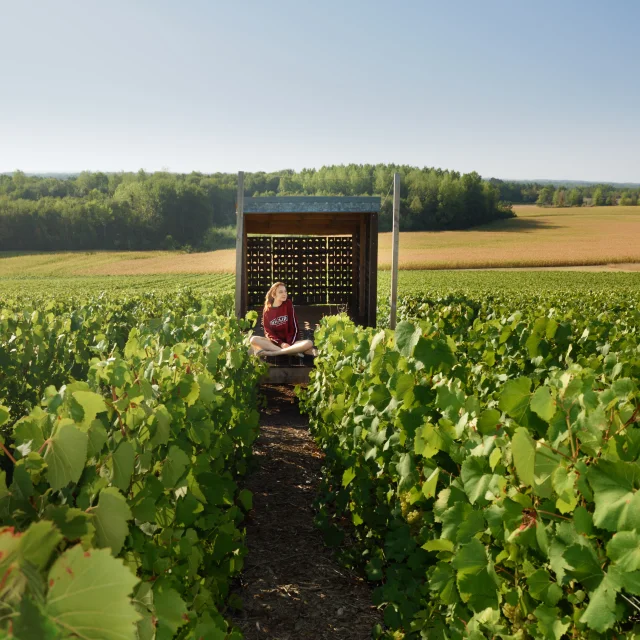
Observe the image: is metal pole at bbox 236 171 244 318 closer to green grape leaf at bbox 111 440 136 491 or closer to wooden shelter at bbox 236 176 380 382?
wooden shelter at bbox 236 176 380 382

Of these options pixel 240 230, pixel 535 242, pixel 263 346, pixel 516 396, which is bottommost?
pixel 263 346

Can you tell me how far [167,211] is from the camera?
8994 centimetres

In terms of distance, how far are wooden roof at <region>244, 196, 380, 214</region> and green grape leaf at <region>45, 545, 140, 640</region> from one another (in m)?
9.66

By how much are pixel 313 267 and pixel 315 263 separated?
0.09 metres

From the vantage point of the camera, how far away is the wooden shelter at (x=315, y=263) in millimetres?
12188

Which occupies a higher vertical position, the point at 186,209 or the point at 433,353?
the point at 186,209

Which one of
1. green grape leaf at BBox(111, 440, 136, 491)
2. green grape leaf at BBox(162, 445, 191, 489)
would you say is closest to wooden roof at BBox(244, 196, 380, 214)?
green grape leaf at BBox(162, 445, 191, 489)

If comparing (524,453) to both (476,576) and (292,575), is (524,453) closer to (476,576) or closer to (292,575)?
(476,576)

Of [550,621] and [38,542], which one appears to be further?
[550,621]

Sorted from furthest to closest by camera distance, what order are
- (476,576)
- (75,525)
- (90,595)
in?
(476,576) < (75,525) < (90,595)

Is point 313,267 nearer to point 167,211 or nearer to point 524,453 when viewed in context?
point 524,453

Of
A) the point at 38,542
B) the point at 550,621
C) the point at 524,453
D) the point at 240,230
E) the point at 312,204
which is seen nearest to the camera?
the point at 38,542

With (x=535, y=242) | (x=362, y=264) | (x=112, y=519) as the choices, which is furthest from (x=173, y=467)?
(x=535, y=242)

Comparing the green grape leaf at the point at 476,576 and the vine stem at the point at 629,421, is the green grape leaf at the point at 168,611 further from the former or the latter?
the vine stem at the point at 629,421
